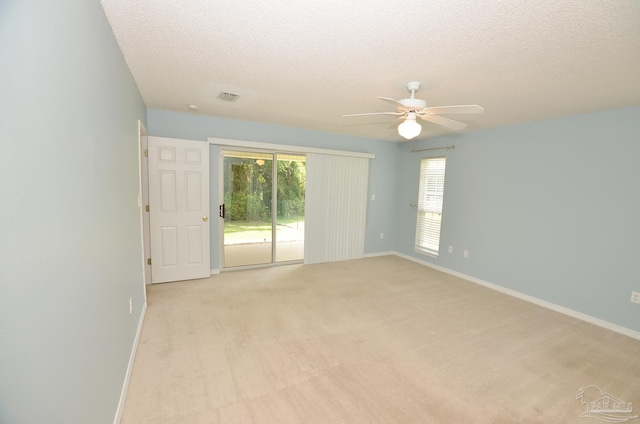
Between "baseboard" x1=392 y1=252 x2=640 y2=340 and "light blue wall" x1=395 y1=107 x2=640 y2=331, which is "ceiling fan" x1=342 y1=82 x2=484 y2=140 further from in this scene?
"baseboard" x1=392 y1=252 x2=640 y2=340

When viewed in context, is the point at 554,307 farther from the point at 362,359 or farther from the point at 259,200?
the point at 259,200

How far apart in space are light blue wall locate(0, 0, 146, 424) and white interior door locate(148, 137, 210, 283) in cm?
202

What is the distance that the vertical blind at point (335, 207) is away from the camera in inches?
200

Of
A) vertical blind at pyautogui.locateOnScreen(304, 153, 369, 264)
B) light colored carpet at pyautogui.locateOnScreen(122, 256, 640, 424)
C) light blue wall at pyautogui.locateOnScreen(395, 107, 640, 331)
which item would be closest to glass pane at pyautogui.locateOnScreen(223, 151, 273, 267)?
vertical blind at pyautogui.locateOnScreen(304, 153, 369, 264)

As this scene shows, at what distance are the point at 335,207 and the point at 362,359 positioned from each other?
10.6 ft

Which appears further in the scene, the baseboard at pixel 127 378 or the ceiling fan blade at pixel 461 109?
the ceiling fan blade at pixel 461 109

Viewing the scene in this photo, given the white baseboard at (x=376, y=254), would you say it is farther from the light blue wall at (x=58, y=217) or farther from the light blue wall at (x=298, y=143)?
the light blue wall at (x=58, y=217)

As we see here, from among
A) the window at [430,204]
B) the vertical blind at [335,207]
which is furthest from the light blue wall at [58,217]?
the window at [430,204]

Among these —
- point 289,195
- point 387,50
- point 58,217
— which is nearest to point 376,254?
point 289,195

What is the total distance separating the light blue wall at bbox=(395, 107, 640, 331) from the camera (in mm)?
3070

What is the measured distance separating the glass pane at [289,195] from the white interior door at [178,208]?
52.1 inches

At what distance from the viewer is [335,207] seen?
5.33 metres

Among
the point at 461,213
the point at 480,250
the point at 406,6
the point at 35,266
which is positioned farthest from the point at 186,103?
the point at 480,250

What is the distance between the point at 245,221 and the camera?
A: 4.88 meters
